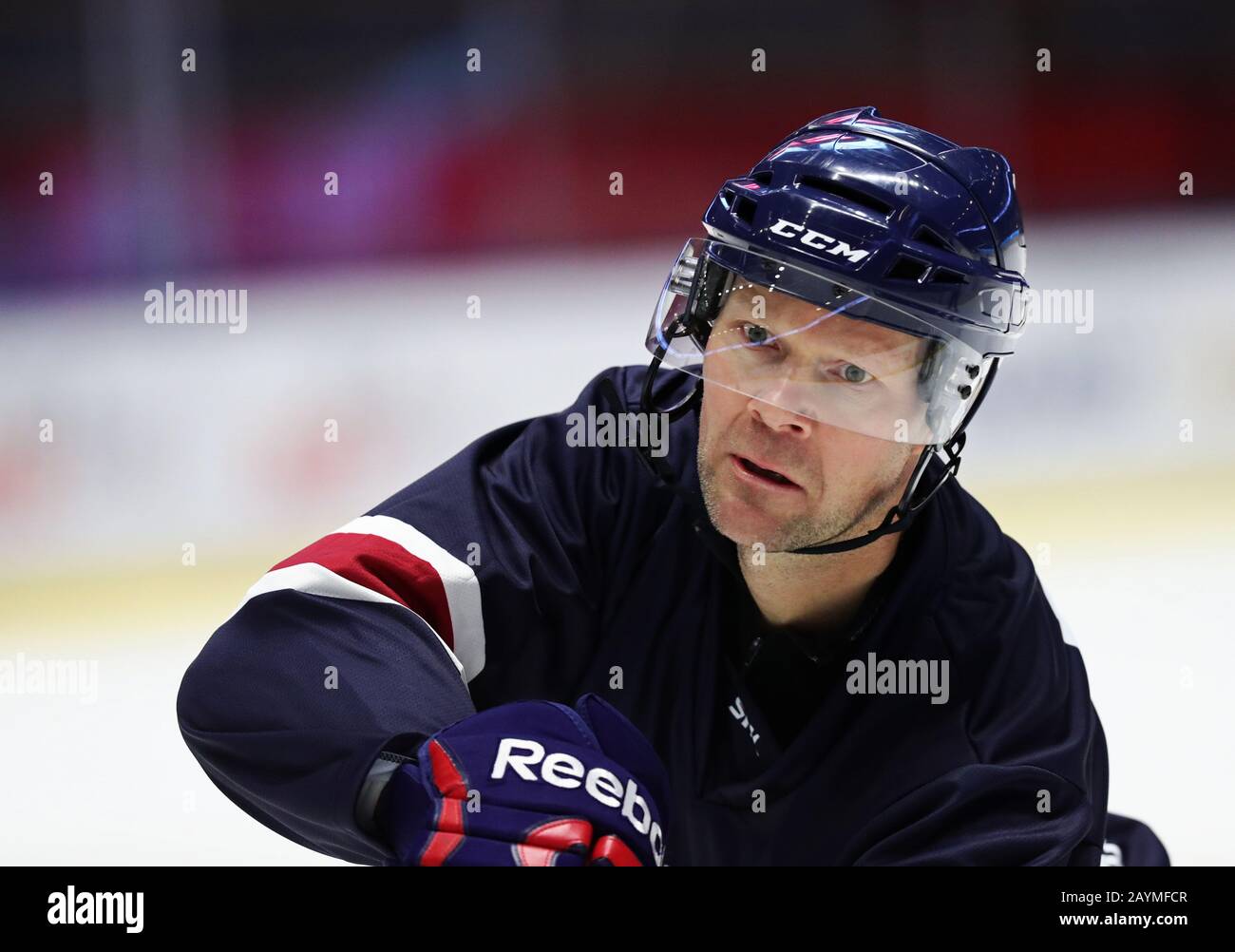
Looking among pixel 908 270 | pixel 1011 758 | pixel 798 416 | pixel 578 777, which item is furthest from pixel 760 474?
pixel 578 777

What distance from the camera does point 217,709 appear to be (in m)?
1.51

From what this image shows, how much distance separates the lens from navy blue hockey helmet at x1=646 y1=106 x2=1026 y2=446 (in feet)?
5.46

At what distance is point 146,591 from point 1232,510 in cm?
285

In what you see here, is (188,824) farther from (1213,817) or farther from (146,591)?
(1213,817)

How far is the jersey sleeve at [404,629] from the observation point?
145cm

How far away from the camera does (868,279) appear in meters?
1.64

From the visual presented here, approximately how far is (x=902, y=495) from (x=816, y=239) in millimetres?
348

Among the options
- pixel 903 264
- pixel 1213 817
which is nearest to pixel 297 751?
pixel 903 264

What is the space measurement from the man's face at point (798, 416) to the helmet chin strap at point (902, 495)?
33 millimetres

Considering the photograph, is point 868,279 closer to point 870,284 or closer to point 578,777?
point 870,284

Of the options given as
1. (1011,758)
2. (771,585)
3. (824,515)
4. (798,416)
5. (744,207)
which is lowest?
(1011,758)

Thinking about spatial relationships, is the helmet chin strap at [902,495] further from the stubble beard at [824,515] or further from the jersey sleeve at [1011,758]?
the jersey sleeve at [1011,758]

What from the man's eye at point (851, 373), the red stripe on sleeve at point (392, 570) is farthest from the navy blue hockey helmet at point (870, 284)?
the red stripe on sleeve at point (392, 570)

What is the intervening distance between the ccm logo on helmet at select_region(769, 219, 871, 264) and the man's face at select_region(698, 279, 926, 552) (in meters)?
0.07
